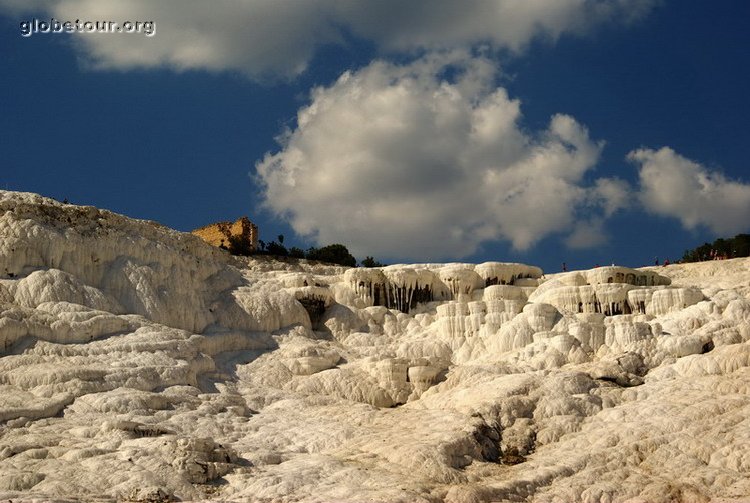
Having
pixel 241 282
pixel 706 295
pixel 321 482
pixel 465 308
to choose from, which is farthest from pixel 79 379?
pixel 706 295

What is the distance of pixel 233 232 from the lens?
69.9 metres

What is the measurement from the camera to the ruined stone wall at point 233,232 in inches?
2744

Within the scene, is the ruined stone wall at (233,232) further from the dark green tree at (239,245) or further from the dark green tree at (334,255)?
the dark green tree at (334,255)

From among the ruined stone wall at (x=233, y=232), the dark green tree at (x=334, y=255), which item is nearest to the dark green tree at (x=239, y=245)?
the ruined stone wall at (x=233, y=232)

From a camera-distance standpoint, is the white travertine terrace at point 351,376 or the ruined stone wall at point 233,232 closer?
the white travertine terrace at point 351,376

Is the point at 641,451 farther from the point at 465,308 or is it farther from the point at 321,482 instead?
the point at 465,308

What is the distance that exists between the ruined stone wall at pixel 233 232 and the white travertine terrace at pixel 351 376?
1098 cm

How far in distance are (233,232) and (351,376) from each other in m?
27.7

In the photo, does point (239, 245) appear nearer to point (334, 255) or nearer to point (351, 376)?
point (334, 255)

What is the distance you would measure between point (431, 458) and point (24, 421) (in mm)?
13730

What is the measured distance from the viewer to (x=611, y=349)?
1779 inches

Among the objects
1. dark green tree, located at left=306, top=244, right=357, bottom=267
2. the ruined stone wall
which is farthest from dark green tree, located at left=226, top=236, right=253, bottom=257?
dark green tree, located at left=306, top=244, right=357, bottom=267

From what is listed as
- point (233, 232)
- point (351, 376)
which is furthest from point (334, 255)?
point (351, 376)

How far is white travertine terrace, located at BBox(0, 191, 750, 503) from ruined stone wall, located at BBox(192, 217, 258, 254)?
11.0 metres
